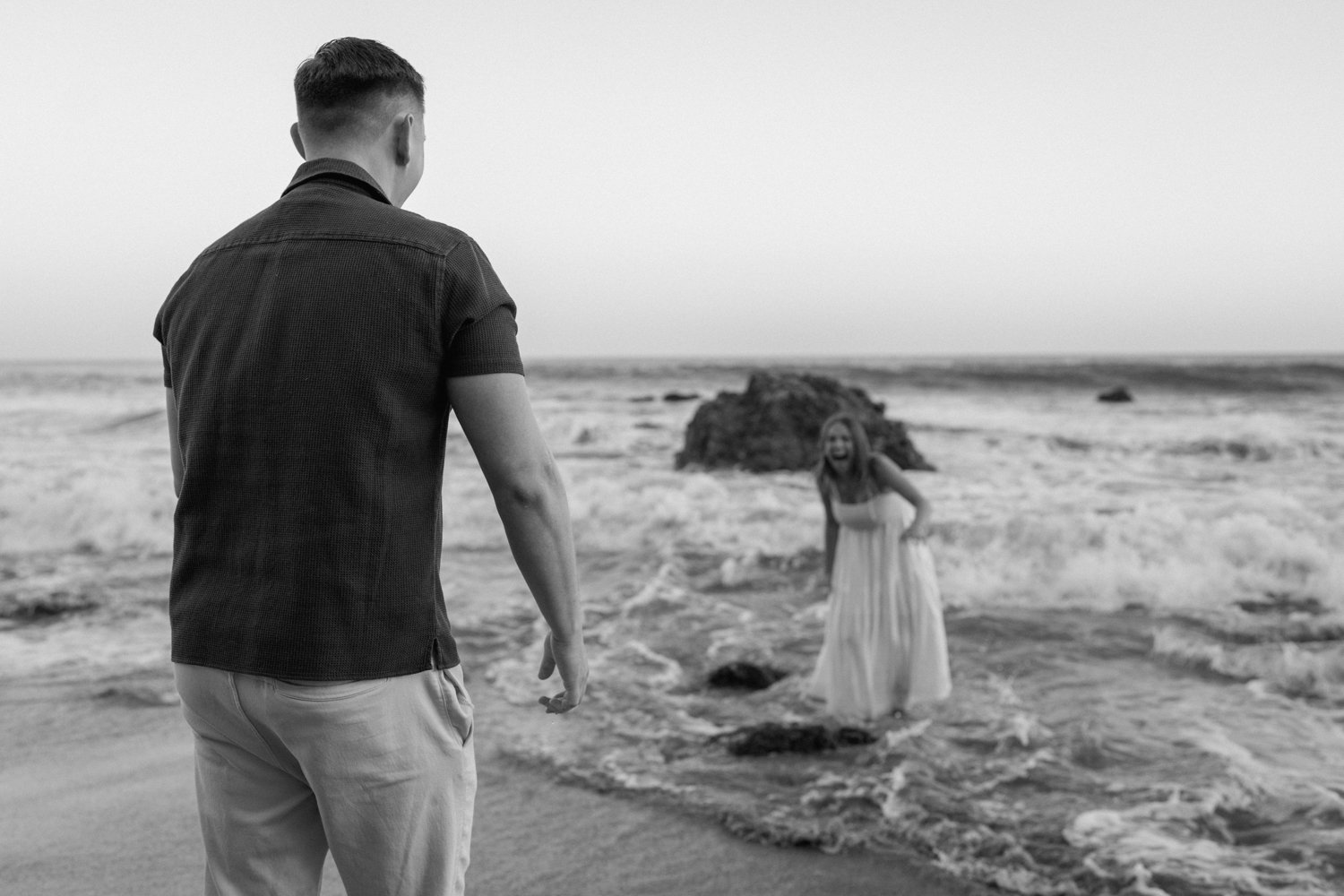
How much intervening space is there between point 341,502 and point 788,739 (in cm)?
420

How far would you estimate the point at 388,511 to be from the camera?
178cm

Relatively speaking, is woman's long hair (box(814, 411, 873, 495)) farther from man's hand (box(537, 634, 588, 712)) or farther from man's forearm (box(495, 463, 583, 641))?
man's forearm (box(495, 463, 583, 641))

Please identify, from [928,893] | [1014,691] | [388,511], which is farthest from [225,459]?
[1014,691]

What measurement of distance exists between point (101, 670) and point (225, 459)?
590 cm

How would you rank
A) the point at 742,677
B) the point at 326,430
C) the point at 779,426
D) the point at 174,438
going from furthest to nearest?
the point at 779,426 → the point at 742,677 → the point at 174,438 → the point at 326,430

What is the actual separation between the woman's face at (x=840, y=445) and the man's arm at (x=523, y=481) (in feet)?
15.5

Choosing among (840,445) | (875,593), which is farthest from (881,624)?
(840,445)

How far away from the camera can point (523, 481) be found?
1833mm

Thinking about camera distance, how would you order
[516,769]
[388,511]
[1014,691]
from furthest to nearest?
[1014,691] → [516,769] → [388,511]

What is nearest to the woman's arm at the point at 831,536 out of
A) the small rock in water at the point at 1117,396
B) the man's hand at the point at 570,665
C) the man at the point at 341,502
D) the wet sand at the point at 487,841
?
the wet sand at the point at 487,841

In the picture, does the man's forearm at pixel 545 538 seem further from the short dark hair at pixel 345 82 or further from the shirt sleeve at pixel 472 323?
the short dark hair at pixel 345 82

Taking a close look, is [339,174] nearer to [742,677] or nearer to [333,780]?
[333,780]

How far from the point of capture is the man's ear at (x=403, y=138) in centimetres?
200

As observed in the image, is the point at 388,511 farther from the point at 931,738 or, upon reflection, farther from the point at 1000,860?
the point at 931,738
